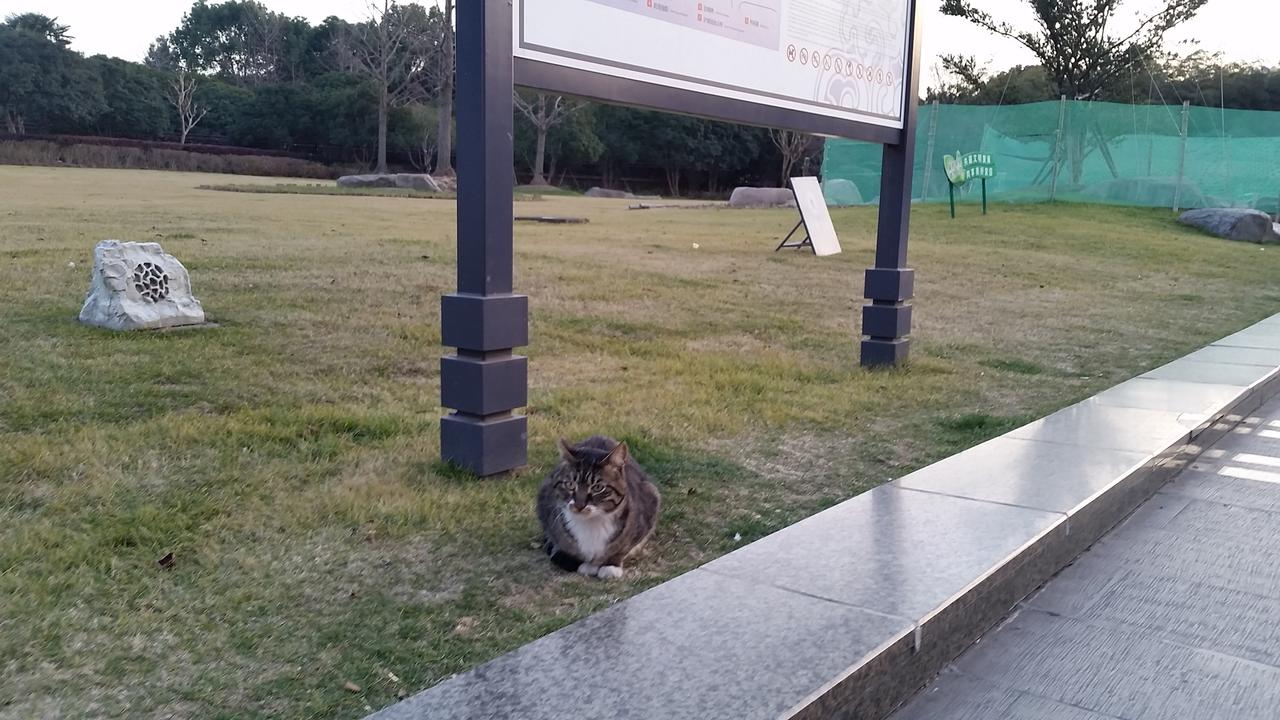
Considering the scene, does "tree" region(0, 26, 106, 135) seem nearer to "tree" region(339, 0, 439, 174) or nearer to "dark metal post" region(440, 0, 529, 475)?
"tree" region(339, 0, 439, 174)

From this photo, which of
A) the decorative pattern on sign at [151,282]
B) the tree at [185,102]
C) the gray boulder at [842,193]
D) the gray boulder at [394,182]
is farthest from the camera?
the tree at [185,102]

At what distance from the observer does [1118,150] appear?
72.7ft

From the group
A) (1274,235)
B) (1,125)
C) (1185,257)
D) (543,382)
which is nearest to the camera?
(543,382)

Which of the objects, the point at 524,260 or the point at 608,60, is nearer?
the point at 608,60

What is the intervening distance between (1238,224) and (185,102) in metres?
43.9

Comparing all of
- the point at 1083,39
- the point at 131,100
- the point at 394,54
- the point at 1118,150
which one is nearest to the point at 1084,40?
the point at 1083,39

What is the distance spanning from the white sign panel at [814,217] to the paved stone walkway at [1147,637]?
393 inches

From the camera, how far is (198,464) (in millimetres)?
3994

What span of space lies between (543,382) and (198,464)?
2.29 metres

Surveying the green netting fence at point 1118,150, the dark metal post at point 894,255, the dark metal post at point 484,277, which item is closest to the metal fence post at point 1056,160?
the green netting fence at point 1118,150

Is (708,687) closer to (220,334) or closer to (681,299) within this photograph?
(220,334)

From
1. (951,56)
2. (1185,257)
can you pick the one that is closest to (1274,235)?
(1185,257)

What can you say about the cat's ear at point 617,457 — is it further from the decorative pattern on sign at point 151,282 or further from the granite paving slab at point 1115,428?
the decorative pattern on sign at point 151,282

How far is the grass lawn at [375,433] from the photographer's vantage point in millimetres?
2715
